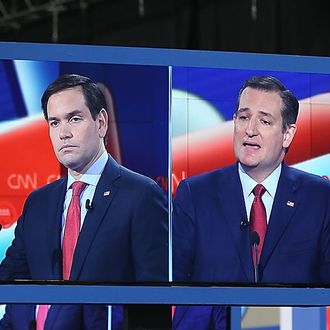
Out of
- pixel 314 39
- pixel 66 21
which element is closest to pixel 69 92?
pixel 314 39

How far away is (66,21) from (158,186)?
12.4 m

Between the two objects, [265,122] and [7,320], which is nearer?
[7,320]

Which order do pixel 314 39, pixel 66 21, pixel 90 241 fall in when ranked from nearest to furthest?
pixel 90 241 < pixel 314 39 < pixel 66 21

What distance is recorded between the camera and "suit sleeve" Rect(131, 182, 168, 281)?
7582 mm

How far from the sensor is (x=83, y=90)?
303 inches

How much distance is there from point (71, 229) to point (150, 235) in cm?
60

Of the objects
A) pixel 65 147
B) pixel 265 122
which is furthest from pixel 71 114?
pixel 265 122

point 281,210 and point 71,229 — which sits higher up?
point 281,210

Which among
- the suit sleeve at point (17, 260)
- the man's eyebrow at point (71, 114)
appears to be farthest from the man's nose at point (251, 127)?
the suit sleeve at point (17, 260)

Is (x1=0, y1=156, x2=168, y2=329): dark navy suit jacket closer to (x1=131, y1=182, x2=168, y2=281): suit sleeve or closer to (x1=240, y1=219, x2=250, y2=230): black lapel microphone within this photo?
(x1=131, y1=182, x2=168, y2=281): suit sleeve

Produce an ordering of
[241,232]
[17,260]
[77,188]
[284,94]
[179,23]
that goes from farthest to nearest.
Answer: [179,23], [284,94], [241,232], [77,188], [17,260]

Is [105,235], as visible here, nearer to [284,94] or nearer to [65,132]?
[65,132]

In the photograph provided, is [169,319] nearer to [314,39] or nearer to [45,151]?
[45,151]

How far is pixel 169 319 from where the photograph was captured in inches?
300
